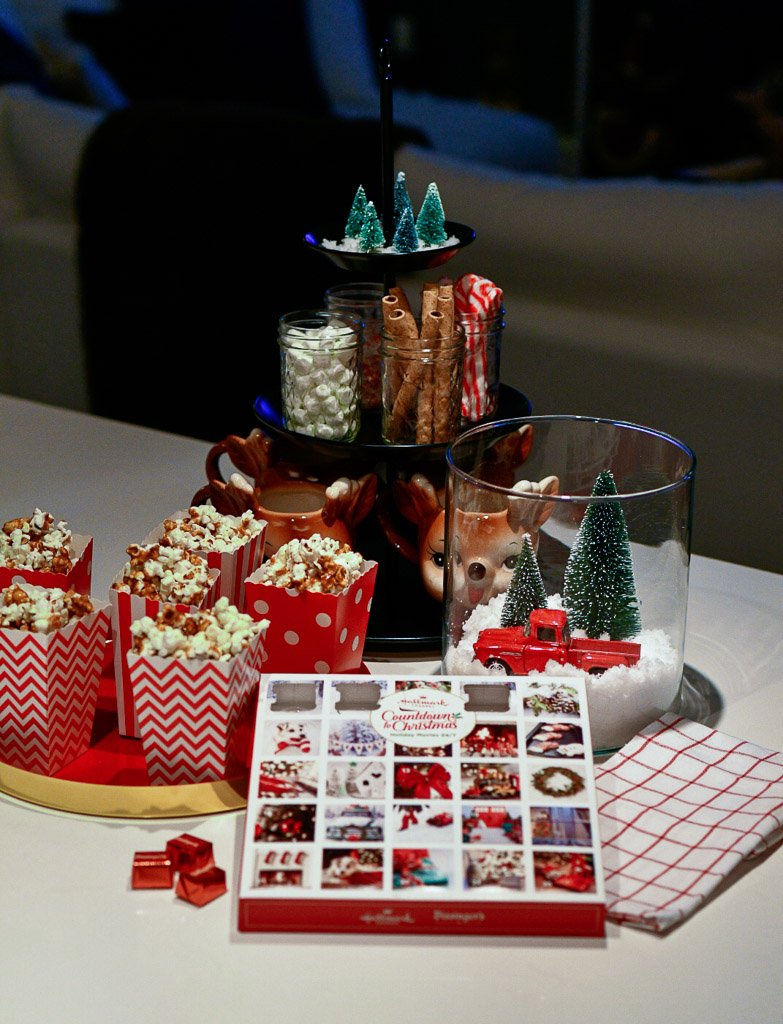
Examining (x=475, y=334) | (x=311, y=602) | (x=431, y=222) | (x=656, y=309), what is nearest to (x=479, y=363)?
(x=475, y=334)

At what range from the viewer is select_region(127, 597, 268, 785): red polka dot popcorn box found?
841mm

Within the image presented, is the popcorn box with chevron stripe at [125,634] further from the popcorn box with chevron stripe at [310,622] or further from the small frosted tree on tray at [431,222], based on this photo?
the small frosted tree on tray at [431,222]

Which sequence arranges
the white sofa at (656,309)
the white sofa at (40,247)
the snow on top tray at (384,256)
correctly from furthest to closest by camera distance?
1. the white sofa at (40,247)
2. the white sofa at (656,309)
3. the snow on top tray at (384,256)

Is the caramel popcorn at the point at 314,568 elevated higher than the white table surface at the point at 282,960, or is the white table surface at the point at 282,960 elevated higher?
the caramel popcorn at the point at 314,568

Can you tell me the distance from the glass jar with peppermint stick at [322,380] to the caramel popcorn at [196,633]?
0.95 feet

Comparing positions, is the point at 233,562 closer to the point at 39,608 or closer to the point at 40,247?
the point at 39,608

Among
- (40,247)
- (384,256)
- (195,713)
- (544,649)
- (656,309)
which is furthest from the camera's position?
(40,247)

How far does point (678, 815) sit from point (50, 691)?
481mm

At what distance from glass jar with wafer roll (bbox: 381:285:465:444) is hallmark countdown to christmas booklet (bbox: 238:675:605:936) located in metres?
0.33

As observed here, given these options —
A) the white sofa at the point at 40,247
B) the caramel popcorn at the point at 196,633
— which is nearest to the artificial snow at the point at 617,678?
the caramel popcorn at the point at 196,633

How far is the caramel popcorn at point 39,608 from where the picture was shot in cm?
87

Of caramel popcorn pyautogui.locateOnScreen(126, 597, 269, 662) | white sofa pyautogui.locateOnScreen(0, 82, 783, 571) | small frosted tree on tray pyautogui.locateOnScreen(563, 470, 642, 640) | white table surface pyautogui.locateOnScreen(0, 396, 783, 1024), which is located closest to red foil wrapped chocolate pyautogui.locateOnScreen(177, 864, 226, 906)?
white table surface pyautogui.locateOnScreen(0, 396, 783, 1024)

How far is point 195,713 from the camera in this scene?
2.81 ft

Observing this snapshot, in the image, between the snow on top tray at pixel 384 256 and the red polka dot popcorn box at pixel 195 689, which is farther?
the snow on top tray at pixel 384 256
